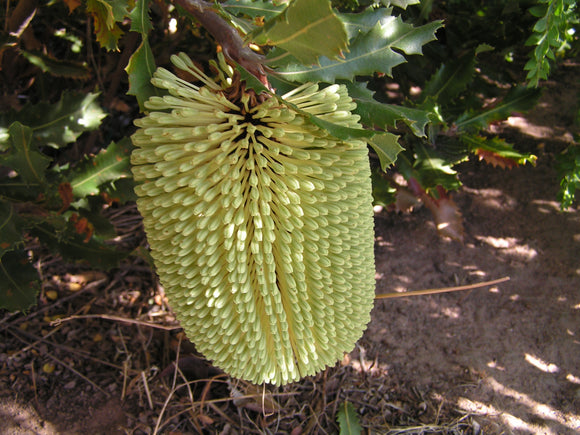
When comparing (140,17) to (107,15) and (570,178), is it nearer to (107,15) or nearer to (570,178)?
(107,15)

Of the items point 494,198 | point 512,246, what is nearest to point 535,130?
point 494,198

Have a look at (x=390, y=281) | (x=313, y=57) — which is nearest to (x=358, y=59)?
(x=313, y=57)

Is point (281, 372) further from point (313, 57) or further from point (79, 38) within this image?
point (79, 38)

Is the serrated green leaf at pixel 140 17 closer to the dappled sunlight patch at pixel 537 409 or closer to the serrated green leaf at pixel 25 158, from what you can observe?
the serrated green leaf at pixel 25 158

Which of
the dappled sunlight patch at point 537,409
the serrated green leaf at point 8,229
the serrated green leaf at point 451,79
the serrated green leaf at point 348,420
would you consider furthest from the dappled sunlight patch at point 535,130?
the serrated green leaf at point 8,229

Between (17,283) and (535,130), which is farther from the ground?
(17,283)

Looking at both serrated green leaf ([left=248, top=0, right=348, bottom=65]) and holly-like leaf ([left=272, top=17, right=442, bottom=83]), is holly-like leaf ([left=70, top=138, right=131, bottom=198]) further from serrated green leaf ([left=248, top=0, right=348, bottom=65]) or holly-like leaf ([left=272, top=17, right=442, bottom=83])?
serrated green leaf ([left=248, top=0, right=348, bottom=65])

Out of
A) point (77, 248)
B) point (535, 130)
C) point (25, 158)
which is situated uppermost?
point (25, 158)
